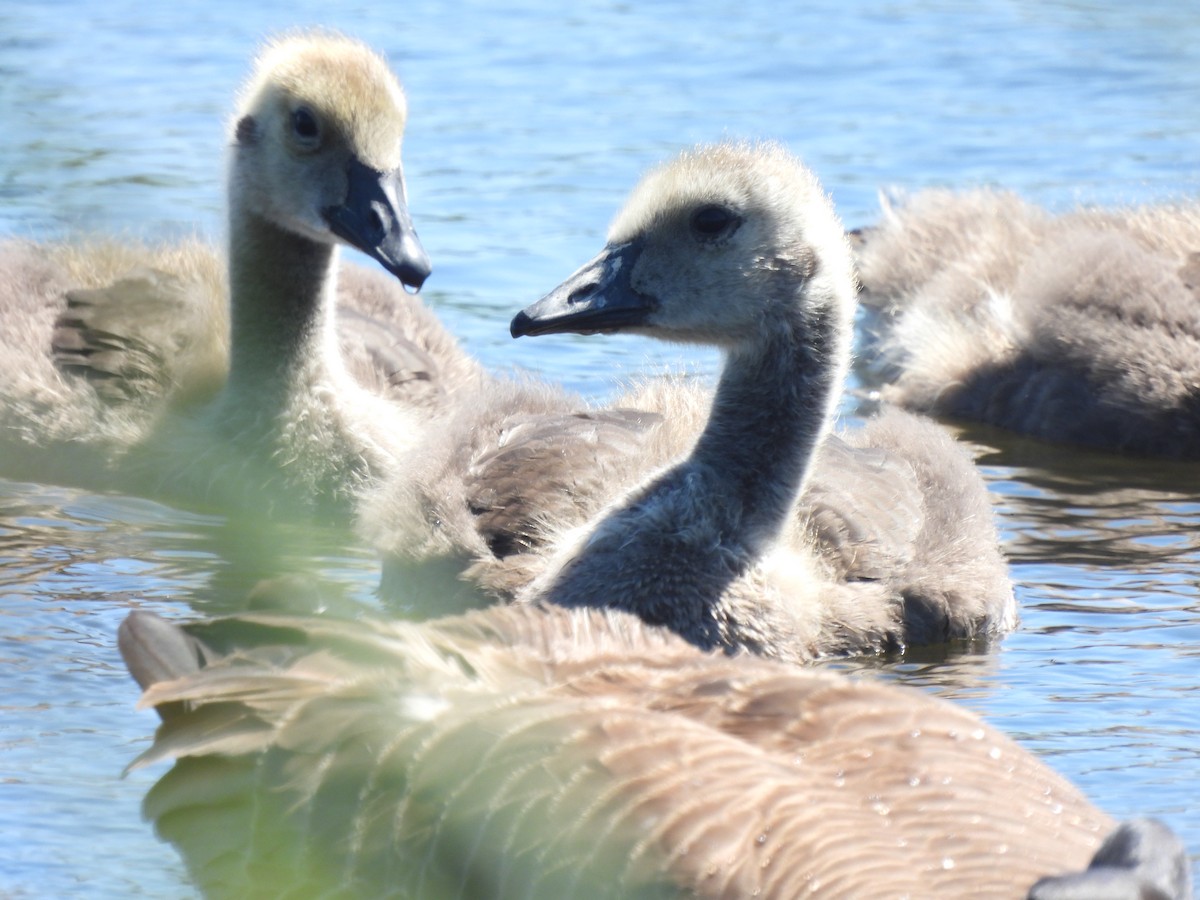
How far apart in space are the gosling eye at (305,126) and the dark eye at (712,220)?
1705 millimetres

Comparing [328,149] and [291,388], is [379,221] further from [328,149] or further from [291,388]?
[291,388]

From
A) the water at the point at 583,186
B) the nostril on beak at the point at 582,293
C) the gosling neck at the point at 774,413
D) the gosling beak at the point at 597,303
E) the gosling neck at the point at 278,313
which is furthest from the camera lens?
the gosling neck at the point at 278,313

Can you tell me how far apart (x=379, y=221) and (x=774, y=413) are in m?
1.65

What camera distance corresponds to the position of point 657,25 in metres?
15.8

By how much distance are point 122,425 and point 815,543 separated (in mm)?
2664

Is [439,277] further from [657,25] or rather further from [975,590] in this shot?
[657,25]

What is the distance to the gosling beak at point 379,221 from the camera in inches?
272

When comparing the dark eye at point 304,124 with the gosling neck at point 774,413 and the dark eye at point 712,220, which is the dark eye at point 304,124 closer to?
the dark eye at point 712,220

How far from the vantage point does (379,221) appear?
712 cm

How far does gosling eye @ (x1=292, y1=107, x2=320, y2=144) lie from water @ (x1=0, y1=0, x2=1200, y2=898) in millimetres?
304

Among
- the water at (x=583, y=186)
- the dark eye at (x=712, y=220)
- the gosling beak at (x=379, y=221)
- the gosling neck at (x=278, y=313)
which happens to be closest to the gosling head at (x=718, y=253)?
the dark eye at (x=712, y=220)

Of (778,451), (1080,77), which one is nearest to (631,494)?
(778,451)

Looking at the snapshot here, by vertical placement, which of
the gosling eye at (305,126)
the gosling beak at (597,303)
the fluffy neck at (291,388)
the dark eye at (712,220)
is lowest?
the fluffy neck at (291,388)

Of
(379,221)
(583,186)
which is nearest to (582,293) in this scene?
(379,221)
